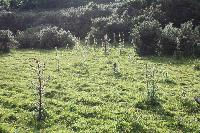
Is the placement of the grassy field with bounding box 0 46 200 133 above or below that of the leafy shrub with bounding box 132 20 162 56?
below

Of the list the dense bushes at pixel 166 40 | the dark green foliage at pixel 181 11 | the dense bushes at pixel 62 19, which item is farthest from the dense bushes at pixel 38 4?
the dense bushes at pixel 166 40

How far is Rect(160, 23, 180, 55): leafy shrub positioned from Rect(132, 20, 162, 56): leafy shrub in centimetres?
84

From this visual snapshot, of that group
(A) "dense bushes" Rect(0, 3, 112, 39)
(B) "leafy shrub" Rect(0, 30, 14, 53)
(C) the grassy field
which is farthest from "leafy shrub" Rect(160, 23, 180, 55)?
(A) "dense bushes" Rect(0, 3, 112, 39)

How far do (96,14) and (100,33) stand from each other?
14.4 metres

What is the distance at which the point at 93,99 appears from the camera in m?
33.8

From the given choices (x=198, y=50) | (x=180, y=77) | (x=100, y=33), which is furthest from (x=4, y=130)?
(x=100, y=33)

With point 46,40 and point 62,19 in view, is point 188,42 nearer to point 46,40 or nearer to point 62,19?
point 46,40

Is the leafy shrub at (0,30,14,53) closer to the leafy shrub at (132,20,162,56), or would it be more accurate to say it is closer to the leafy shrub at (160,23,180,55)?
the leafy shrub at (132,20,162,56)

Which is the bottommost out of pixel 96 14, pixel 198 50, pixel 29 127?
pixel 29 127

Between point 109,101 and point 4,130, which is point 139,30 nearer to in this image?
point 109,101

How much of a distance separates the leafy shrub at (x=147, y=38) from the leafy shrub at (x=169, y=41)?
0.84 m

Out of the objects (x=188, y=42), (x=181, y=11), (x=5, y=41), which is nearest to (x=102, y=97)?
(x=188, y=42)

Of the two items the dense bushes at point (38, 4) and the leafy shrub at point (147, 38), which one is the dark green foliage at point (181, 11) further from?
the dense bushes at point (38, 4)

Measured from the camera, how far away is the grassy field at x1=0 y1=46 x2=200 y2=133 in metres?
28.2
